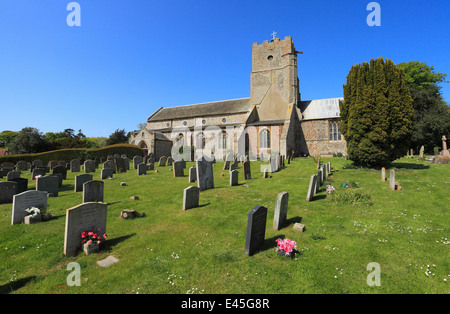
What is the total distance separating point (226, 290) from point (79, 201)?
842 centimetres

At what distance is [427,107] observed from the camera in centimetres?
3083

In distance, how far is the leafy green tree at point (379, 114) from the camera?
13773mm

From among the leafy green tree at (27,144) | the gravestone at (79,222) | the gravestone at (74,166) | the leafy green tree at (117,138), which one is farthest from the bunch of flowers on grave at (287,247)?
the leafy green tree at (117,138)

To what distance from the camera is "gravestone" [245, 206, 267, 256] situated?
14.7 ft

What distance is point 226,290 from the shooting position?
3404 millimetres

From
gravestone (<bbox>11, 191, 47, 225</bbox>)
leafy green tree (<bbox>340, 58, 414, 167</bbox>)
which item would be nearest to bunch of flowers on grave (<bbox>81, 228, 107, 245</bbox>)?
gravestone (<bbox>11, 191, 47, 225</bbox>)

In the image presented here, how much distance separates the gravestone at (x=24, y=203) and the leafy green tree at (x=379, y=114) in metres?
18.3

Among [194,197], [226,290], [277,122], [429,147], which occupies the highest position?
[277,122]

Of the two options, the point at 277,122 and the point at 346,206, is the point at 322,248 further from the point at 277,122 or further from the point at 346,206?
the point at 277,122

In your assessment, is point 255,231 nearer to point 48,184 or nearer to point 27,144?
point 48,184

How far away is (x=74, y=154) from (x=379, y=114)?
110 feet

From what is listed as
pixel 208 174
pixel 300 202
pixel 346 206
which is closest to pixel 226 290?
pixel 300 202

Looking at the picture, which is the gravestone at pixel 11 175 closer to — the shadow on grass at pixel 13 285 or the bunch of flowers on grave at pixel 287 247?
the shadow on grass at pixel 13 285

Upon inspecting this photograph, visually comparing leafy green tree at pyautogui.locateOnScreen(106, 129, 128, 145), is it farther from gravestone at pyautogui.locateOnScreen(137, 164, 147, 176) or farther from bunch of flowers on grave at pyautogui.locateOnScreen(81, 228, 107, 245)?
bunch of flowers on grave at pyautogui.locateOnScreen(81, 228, 107, 245)
